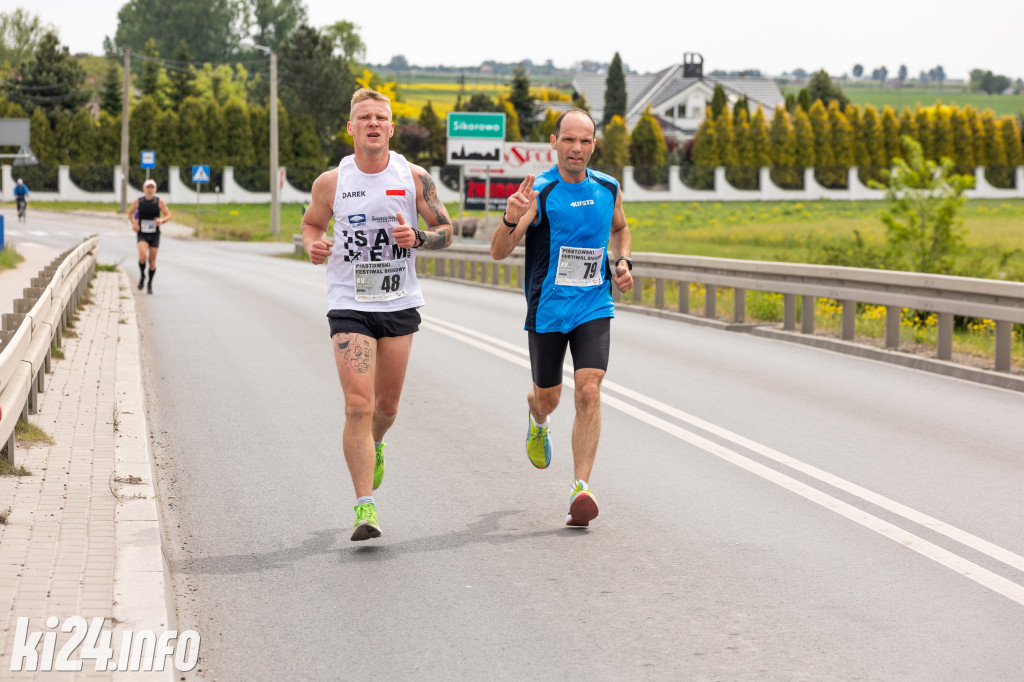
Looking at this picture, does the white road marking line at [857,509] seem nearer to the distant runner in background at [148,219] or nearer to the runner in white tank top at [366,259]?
the runner in white tank top at [366,259]

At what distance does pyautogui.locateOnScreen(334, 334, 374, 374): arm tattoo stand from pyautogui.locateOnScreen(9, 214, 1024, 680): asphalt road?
32.2 inches

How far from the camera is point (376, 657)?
477cm

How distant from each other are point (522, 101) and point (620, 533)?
9534 cm

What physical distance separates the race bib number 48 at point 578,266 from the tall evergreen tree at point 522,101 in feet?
302

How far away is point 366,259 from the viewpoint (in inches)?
253

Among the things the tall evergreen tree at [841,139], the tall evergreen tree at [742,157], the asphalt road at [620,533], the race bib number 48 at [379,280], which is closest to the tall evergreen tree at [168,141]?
the tall evergreen tree at [742,157]

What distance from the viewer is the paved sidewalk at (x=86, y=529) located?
4.73 meters

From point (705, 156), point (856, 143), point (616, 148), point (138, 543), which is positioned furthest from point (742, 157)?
point (138, 543)

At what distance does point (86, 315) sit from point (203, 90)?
103698 millimetres

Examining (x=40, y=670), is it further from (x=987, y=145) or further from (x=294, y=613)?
(x=987, y=145)

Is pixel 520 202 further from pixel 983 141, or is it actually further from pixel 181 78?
pixel 181 78

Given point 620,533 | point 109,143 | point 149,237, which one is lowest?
point 620,533

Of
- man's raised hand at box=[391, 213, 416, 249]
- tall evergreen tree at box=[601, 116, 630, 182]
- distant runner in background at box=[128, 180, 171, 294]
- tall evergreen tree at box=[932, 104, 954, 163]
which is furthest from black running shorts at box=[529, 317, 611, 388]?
tall evergreen tree at box=[932, 104, 954, 163]

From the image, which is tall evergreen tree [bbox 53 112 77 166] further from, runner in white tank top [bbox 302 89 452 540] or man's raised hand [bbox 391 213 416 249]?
man's raised hand [bbox 391 213 416 249]
